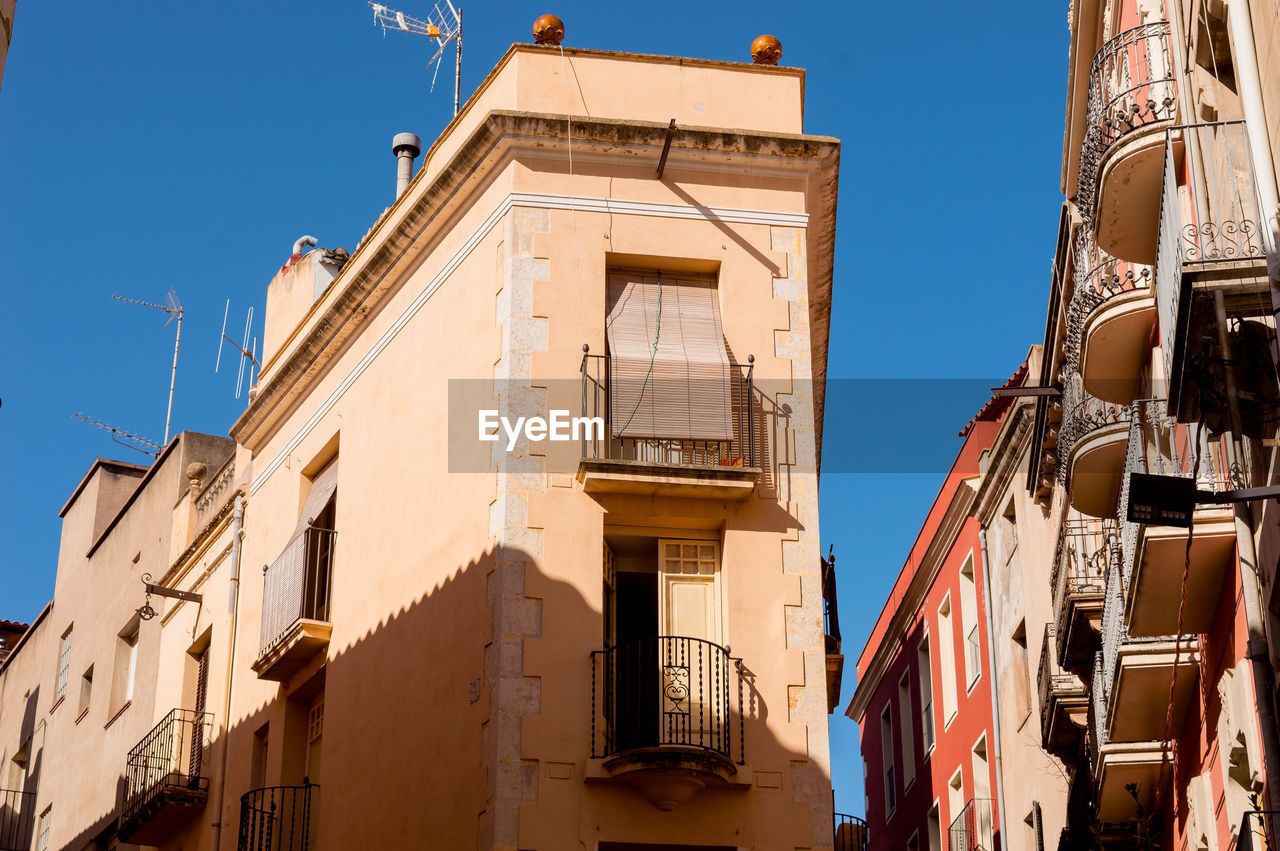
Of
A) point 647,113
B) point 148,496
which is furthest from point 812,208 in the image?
point 148,496

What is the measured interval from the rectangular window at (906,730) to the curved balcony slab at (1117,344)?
48.5 ft

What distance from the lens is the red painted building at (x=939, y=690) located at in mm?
28297

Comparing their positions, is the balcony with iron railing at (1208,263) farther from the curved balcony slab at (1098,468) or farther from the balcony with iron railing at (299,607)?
the balcony with iron railing at (299,607)

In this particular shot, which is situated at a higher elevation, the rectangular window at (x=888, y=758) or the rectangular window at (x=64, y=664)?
the rectangular window at (x=64, y=664)

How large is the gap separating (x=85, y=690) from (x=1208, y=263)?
23.0 meters

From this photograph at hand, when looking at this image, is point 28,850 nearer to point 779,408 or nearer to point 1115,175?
point 779,408

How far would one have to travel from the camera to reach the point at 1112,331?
18203mm

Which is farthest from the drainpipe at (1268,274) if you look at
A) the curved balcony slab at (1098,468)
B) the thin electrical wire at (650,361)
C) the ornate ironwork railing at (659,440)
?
the thin electrical wire at (650,361)

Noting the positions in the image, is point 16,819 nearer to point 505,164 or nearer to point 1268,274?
point 505,164

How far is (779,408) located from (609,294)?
2.10 meters

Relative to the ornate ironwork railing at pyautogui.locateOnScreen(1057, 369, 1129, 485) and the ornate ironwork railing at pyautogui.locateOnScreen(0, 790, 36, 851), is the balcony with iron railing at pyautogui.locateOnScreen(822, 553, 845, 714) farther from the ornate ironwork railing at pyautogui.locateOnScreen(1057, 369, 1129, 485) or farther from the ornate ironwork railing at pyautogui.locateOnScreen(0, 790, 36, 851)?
the ornate ironwork railing at pyautogui.locateOnScreen(0, 790, 36, 851)

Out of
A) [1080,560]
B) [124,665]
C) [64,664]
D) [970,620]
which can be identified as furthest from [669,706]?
[64,664]

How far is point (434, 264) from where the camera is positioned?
19.9 metres

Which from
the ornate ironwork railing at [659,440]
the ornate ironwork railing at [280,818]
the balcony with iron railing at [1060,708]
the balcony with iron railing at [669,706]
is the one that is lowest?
the ornate ironwork railing at [280,818]
